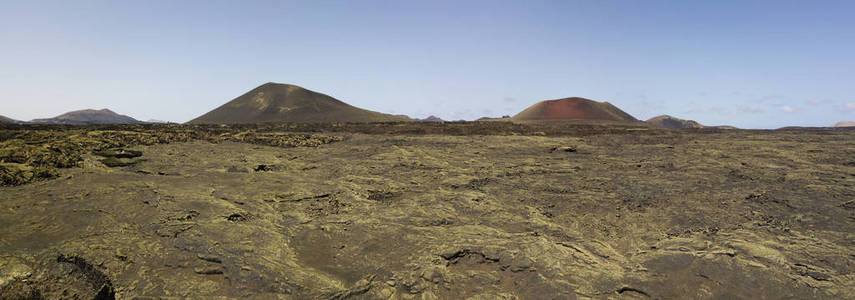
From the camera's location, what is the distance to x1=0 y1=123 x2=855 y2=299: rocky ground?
12.9ft

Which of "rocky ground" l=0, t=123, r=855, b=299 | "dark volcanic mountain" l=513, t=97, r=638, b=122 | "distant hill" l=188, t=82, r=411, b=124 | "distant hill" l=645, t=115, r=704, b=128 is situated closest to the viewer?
"rocky ground" l=0, t=123, r=855, b=299

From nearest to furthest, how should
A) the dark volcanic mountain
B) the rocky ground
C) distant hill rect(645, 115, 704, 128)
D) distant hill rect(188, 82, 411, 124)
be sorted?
the rocky ground < distant hill rect(188, 82, 411, 124) < the dark volcanic mountain < distant hill rect(645, 115, 704, 128)

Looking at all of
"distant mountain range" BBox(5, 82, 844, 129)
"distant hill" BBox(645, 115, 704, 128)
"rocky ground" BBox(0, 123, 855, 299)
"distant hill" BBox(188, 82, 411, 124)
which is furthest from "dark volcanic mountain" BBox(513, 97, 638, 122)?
"rocky ground" BBox(0, 123, 855, 299)

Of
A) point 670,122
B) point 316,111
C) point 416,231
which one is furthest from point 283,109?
point 670,122

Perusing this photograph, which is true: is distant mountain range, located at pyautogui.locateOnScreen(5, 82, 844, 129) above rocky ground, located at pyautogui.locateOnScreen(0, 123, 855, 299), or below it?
above

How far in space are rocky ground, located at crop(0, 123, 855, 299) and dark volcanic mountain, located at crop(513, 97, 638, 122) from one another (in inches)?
3027

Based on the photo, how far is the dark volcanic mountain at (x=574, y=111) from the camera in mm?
83562

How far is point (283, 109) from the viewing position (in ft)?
240

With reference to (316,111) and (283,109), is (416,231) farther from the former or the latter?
(283,109)

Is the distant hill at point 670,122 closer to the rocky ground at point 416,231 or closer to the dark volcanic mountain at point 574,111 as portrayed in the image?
the dark volcanic mountain at point 574,111

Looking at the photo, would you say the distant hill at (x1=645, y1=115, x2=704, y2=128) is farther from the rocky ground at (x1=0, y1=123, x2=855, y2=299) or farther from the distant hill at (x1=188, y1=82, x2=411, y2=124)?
the rocky ground at (x1=0, y1=123, x2=855, y2=299)

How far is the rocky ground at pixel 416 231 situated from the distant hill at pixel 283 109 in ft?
190

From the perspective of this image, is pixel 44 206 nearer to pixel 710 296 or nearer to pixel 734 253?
pixel 710 296

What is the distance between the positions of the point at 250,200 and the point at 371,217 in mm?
2573
